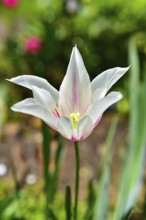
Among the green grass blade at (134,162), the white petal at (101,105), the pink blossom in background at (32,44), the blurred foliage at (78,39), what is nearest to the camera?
the white petal at (101,105)

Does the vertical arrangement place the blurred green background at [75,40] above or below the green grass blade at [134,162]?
above

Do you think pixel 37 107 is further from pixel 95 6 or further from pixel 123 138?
pixel 95 6

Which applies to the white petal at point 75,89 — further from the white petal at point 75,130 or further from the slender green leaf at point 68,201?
the slender green leaf at point 68,201

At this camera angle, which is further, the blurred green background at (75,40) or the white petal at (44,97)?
the blurred green background at (75,40)

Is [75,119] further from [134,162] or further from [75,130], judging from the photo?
[134,162]

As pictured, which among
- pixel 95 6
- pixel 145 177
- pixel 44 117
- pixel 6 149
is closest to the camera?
pixel 44 117

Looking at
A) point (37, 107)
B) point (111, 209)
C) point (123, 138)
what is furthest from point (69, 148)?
point (37, 107)

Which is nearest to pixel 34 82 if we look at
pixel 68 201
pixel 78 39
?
pixel 68 201

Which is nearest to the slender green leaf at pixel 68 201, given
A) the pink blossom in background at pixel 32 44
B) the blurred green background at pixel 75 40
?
the blurred green background at pixel 75 40
